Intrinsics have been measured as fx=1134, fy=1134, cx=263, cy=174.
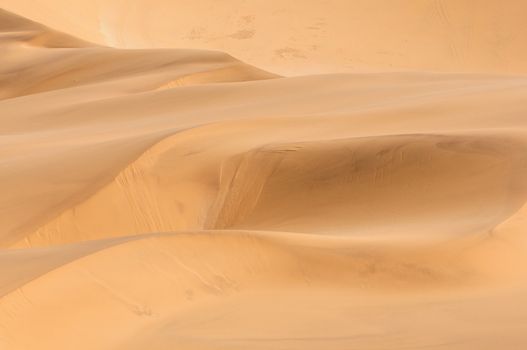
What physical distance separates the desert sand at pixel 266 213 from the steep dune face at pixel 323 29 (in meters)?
9.38

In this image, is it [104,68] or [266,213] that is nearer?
Answer: [266,213]

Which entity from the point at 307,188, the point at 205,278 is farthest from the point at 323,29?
the point at 205,278

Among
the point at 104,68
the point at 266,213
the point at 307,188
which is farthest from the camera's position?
the point at 104,68

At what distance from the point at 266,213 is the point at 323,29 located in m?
17.0

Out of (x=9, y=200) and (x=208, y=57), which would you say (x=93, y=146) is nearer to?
(x=9, y=200)

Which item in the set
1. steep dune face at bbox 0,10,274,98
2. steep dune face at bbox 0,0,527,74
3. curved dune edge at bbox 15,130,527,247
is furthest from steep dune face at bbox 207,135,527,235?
steep dune face at bbox 0,0,527,74

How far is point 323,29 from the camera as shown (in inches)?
849

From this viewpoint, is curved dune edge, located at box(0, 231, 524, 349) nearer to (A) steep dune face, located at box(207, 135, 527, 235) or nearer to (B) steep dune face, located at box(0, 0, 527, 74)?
(A) steep dune face, located at box(207, 135, 527, 235)

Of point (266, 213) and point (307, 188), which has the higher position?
point (307, 188)

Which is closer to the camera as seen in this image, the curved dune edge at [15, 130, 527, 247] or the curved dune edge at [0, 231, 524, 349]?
the curved dune edge at [0, 231, 524, 349]

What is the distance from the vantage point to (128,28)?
21109 mm

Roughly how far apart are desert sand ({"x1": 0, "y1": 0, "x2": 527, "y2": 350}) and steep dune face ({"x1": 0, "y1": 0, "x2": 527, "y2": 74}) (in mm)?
9381

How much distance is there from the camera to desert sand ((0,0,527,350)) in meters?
2.82

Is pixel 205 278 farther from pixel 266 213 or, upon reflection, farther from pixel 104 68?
pixel 104 68
